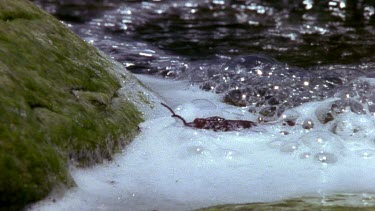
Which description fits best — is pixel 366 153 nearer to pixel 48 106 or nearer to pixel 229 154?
pixel 229 154

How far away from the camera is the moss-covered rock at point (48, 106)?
249cm

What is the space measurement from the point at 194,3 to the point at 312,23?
1857 millimetres

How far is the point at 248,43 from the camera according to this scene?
7.10 m

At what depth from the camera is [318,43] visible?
7.09 meters

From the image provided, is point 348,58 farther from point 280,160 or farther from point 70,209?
point 70,209

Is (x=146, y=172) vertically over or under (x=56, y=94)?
under

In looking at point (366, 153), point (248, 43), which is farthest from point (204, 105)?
point (248, 43)

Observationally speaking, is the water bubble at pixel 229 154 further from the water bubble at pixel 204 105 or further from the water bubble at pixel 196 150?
the water bubble at pixel 204 105

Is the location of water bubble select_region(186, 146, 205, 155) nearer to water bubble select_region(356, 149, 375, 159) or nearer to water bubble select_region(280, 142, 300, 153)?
water bubble select_region(280, 142, 300, 153)

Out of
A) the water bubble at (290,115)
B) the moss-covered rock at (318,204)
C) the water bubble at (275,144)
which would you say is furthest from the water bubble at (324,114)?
the moss-covered rock at (318,204)

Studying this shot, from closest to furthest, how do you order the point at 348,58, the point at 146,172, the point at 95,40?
the point at 146,172 → the point at 348,58 → the point at 95,40

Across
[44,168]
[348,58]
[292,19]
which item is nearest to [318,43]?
[348,58]

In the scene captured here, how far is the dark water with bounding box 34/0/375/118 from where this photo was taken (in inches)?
177

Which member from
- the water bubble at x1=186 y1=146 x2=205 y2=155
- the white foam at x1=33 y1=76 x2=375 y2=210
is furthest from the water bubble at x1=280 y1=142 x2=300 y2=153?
the water bubble at x1=186 y1=146 x2=205 y2=155
